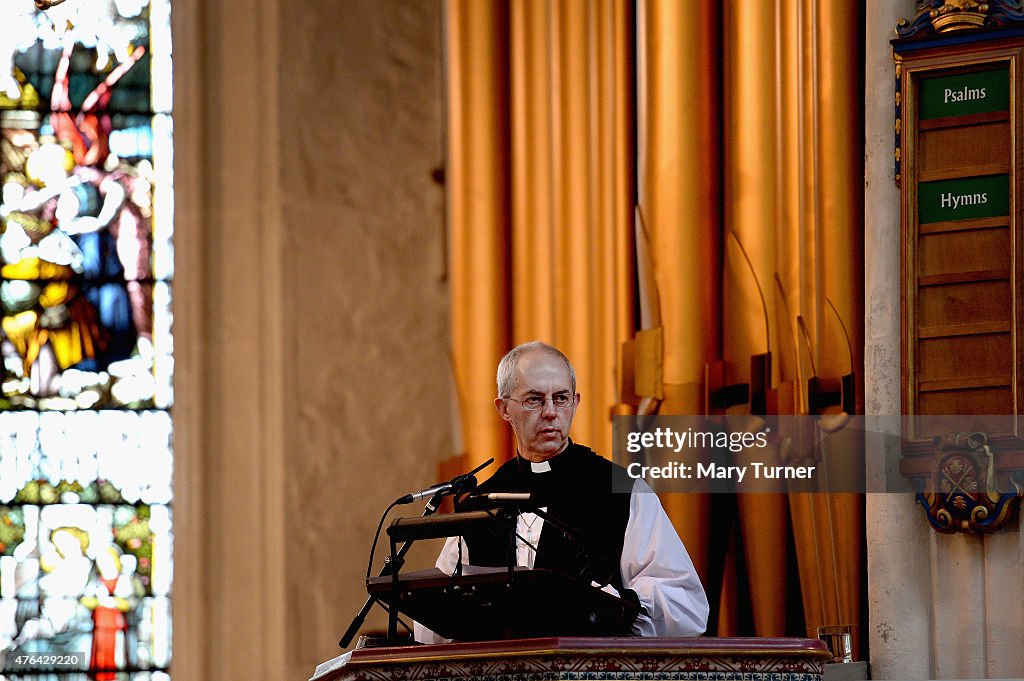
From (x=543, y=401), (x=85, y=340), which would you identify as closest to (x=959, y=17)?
(x=543, y=401)

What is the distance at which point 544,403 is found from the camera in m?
3.73

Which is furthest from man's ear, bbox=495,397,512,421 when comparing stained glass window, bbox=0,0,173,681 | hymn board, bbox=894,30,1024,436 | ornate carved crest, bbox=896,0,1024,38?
stained glass window, bbox=0,0,173,681

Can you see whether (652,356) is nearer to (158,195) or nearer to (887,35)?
(887,35)

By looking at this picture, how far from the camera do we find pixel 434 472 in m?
5.40

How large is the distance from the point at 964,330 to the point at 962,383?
0.45 ft

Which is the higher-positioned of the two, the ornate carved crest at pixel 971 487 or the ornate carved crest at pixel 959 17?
the ornate carved crest at pixel 959 17

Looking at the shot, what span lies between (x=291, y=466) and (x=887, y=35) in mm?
2131

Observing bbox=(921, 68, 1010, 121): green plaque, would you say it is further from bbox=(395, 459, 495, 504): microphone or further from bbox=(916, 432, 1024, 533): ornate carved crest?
bbox=(395, 459, 495, 504): microphone

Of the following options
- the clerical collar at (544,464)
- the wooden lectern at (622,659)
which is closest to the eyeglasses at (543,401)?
the clerical collar at (544,464)

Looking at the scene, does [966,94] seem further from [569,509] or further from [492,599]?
[492,599]

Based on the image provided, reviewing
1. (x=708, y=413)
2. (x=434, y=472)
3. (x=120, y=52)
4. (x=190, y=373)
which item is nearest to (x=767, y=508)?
(x=708, y=413)

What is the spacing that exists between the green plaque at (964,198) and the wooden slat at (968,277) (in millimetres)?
141

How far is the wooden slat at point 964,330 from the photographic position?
4501 millimetres

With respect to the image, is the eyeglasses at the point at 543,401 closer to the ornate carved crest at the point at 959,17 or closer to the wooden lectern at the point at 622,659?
the wooden lectern at the point at 622,659
